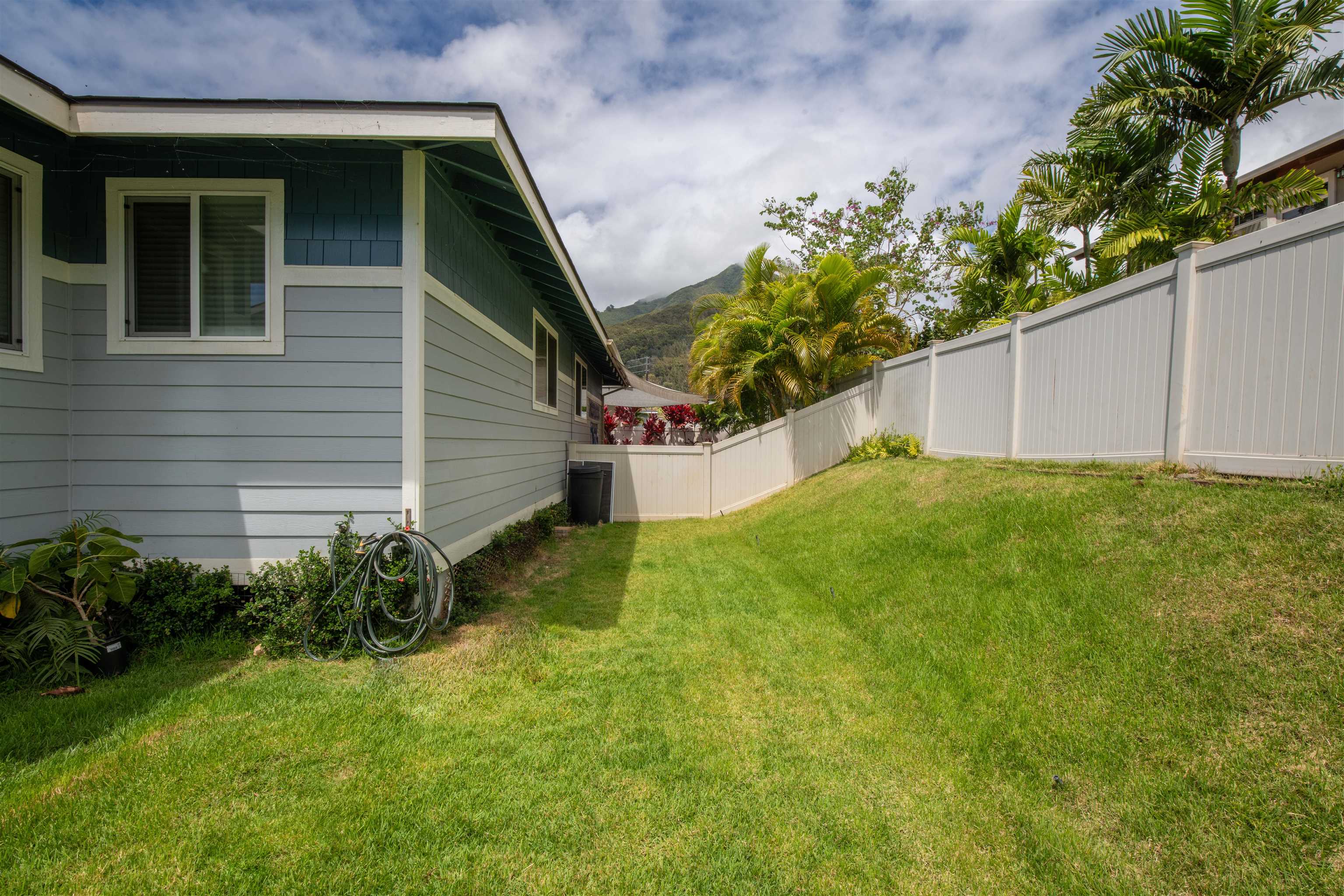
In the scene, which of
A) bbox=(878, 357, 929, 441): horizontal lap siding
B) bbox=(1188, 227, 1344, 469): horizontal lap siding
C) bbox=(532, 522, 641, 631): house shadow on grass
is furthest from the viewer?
bbox=(878, 357, 929, 441): horizontal lap siding

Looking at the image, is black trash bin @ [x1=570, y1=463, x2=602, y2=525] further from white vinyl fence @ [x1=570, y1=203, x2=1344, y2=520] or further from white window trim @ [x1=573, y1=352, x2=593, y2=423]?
white vinyl fence @ [x1=570, y1=203, x2=1344, y2=520]

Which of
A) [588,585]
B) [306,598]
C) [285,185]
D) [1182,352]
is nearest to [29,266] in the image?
[285,185]

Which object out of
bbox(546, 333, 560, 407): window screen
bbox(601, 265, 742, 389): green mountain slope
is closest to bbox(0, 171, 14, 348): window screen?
bbox(546, 333, 560, 407): window screen

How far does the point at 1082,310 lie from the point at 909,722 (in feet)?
13.9

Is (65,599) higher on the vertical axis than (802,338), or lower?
lower

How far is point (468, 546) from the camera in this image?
5355mm

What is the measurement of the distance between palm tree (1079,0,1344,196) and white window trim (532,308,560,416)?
8765 millimetres

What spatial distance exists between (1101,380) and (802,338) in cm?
528

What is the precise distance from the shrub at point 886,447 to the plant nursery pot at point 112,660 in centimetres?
847

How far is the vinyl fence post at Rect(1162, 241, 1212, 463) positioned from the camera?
3.97 m

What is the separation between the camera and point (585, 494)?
397 inches

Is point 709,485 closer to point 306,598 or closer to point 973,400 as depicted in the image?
point 973,400

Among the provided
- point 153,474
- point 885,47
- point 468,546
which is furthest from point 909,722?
point 885,47

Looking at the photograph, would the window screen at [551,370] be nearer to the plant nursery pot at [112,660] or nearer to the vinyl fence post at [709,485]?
the vinyl fence post at [709,485]
